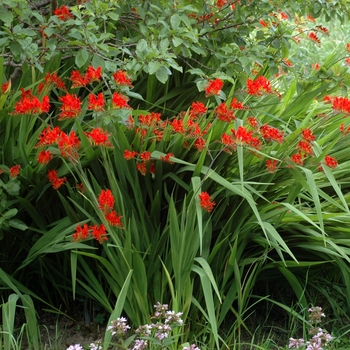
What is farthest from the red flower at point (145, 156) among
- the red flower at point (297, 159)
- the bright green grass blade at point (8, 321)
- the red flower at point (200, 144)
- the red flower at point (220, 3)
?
the red flower at point (220, 3)

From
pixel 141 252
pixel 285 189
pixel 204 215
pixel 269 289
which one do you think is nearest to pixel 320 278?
pixel 269 289

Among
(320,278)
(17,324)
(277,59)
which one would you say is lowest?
(17,324)

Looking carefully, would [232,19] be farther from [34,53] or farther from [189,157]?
[34,53]

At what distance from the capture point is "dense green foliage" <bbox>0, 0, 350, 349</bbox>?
2385 mm

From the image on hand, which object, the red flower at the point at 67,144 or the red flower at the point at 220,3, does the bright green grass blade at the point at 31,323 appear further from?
the red flower at the point at 220,3

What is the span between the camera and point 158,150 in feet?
8.49

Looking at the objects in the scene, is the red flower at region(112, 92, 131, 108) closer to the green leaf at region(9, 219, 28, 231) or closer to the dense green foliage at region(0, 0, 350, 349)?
the dense green foliage at region(0, 0, 350, 349)

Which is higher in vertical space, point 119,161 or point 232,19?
point 232,19

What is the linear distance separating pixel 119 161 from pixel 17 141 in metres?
0.49

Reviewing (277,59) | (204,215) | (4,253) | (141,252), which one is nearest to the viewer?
(141,252)

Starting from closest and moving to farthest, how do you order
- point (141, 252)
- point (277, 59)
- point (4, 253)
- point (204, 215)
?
1. point (141, 252)
2. point (204, 215)
3. point (4, 253)
4. point (277, 59)

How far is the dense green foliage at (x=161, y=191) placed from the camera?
93.9 inches

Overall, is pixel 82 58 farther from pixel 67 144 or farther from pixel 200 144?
pixel 200 144

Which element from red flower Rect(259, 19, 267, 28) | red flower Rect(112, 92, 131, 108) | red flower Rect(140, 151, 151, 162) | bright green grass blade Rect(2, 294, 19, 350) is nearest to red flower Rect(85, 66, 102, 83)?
red flower Rect(112, 92, 131, 108)
